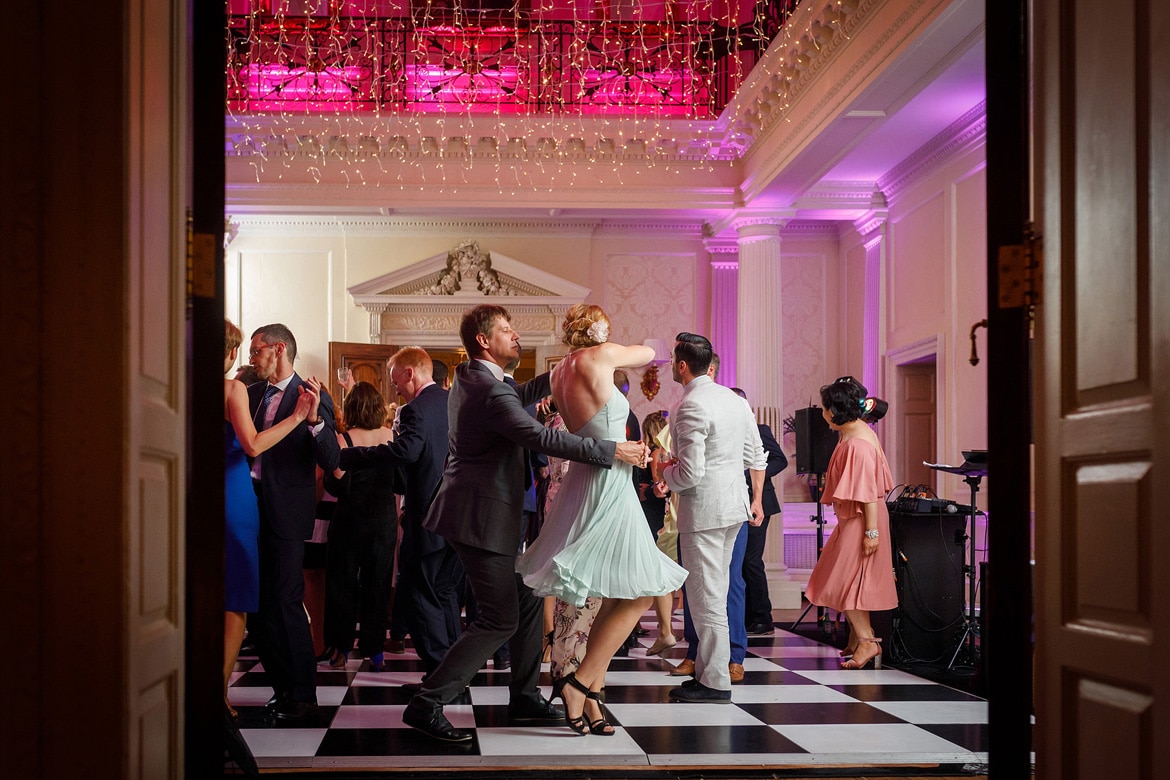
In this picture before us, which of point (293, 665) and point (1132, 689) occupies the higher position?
point (1132, 689)

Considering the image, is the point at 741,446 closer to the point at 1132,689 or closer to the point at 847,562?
the point at 847,562

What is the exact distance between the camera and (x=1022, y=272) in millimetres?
2104

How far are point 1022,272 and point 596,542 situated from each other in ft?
7.32

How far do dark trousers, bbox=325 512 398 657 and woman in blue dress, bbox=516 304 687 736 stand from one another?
154cm

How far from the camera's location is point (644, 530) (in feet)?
13.5

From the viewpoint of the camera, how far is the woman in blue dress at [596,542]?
3.97 meters

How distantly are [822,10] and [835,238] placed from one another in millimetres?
5294

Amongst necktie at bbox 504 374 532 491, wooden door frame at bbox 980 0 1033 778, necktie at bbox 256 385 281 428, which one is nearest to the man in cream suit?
necktie at bbox 504 374 532 491

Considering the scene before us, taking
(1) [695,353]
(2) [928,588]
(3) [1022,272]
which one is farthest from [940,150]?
(3) [1022,272]

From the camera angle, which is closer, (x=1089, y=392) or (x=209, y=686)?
(x=1089, y=392)

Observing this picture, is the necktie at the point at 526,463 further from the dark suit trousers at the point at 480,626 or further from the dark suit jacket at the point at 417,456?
the dark suit jacket at the point at 417,456

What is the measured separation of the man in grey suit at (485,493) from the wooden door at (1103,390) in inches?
86.0

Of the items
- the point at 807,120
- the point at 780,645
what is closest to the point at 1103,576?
the point at 780,645

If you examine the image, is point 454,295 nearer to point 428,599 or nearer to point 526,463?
point 428,599
